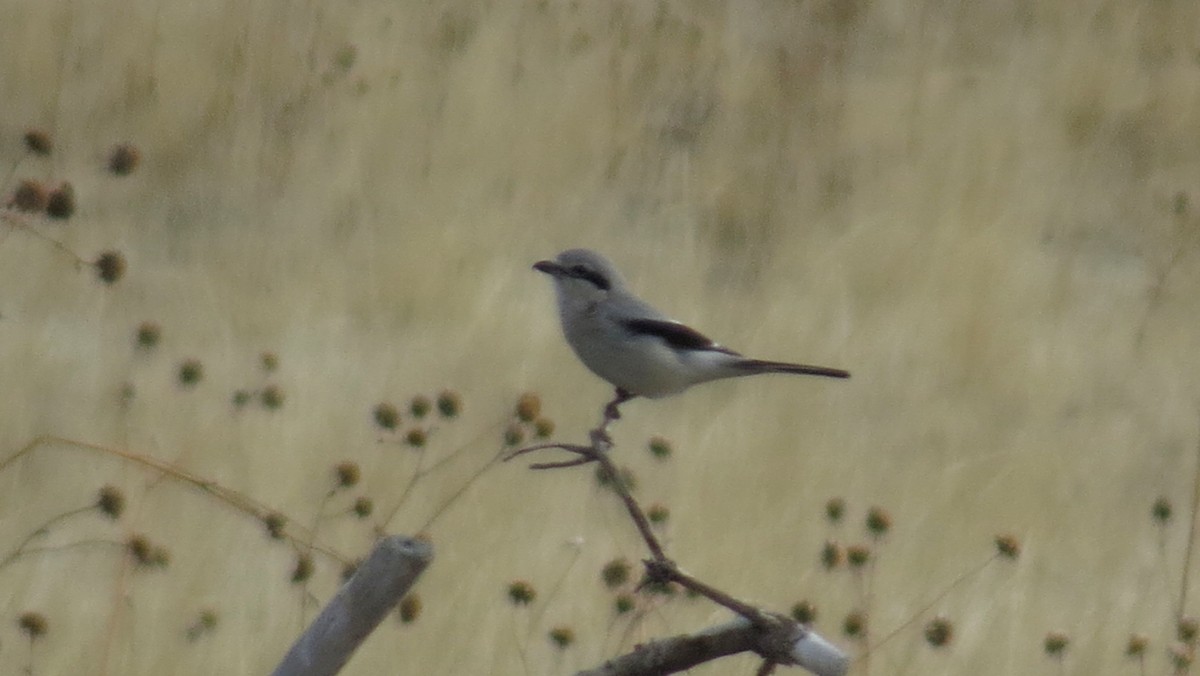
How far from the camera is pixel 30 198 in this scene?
2791 millimetres

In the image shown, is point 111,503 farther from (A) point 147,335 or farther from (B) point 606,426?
(B) point 606,426

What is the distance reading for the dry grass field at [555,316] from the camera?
4.67 meters

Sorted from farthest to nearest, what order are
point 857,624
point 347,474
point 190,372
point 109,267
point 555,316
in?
point 555,316 < point 190,372 < point 347,474 < point 857,624 < point 109,267

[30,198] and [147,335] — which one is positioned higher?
[30,198]

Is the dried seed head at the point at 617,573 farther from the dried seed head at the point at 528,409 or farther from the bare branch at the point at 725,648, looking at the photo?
the bare branch at the point at 725,648

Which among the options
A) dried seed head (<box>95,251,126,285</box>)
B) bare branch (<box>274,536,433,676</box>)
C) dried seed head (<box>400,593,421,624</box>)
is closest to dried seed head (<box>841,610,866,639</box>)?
dried seed head (<box>400,593,421,624</box>)

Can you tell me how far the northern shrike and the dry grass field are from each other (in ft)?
1.16

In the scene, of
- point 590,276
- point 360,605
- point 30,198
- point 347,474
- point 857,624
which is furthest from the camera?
point 590,276

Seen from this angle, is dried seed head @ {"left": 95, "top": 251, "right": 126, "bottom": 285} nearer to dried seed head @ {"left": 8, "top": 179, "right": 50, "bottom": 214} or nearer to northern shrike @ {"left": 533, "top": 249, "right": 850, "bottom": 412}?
dried seed head @ {"left": 8, "top": 179, "right": 50, "bottom": 214}

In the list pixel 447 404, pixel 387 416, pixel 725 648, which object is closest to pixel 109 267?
pixel 387 416

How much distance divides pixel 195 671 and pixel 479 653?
0.73 m

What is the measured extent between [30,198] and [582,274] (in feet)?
4.15

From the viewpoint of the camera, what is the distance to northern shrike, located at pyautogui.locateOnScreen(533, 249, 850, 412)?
3355 mm

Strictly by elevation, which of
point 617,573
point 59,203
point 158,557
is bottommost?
point 158,557
